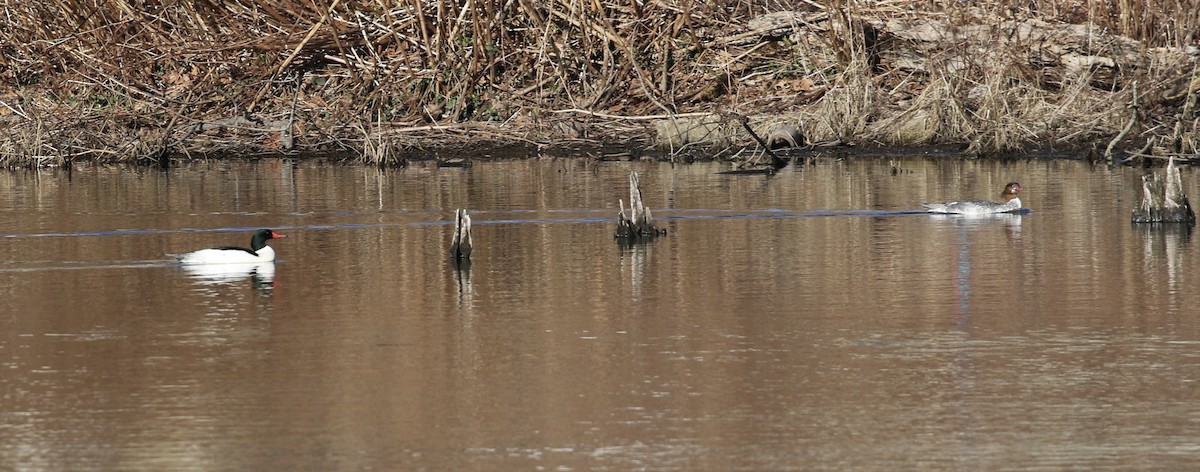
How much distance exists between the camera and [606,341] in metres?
11.5

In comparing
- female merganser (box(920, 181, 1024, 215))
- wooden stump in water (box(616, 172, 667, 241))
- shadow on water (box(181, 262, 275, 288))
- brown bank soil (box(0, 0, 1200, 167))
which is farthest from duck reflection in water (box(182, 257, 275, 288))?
brown bank soil (box(0, 0, 1200, 167))

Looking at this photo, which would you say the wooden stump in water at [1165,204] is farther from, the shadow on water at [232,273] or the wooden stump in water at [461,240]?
the shadow on water at [232,273]

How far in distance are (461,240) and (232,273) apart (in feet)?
6.09

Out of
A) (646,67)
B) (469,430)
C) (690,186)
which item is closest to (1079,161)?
(690,186)

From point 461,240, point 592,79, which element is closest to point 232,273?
point 461,240

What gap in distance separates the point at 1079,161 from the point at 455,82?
34.2 ft

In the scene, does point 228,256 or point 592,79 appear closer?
point 228,256

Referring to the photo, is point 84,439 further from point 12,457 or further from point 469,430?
point 469,430

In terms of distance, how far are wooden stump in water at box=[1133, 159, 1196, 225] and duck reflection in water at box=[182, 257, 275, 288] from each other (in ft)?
26.0

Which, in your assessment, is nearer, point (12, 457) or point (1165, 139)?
point (12, 457)

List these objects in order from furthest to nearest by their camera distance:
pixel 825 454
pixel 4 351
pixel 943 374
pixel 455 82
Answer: pixel 455 82, pixel 4 351, pixel 943 374, pixel 825 454

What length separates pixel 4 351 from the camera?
11469mm

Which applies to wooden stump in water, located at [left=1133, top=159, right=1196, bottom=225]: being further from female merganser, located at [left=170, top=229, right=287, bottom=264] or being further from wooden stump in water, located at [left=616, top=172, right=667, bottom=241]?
female merganser, located at [left=170, top=229, right=287, bottom=264]

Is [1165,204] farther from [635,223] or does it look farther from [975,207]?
[635,223]
